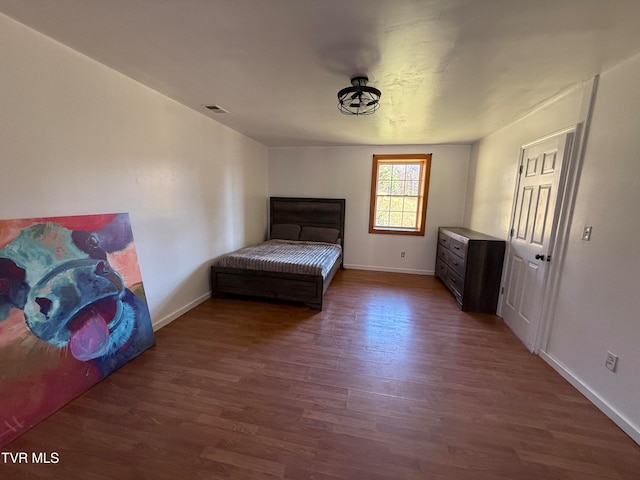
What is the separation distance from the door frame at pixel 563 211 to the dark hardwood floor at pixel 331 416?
357mm

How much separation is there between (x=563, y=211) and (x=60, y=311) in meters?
3.83

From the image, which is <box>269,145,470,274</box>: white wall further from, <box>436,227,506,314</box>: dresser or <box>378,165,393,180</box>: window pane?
<box>436,227,506,314</box>: dresser

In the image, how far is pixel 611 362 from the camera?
1687mm

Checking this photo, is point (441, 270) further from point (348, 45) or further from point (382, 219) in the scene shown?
point (348, 45)

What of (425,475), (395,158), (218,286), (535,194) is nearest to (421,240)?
(395,158)

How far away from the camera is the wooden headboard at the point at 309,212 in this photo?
4.86 m

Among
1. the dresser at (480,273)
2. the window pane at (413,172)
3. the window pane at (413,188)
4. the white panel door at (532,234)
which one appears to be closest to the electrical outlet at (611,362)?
the white panel door at (532,234)

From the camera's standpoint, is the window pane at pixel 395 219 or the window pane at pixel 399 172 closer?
the window pane at pixel 399 172

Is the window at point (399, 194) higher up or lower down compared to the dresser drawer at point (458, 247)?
higher up

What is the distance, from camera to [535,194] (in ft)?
8.32

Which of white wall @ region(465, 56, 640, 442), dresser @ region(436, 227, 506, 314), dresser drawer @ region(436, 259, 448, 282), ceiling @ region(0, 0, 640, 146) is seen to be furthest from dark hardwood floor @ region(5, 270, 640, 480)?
ceiling @ region(0, 0, 640, 146)

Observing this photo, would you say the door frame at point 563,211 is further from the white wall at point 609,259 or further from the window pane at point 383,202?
the window pane at point 383,202

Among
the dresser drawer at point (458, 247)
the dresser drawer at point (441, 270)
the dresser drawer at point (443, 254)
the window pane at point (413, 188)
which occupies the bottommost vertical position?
the dresser drawer at point (441, 270)

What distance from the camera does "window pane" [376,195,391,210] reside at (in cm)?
483
